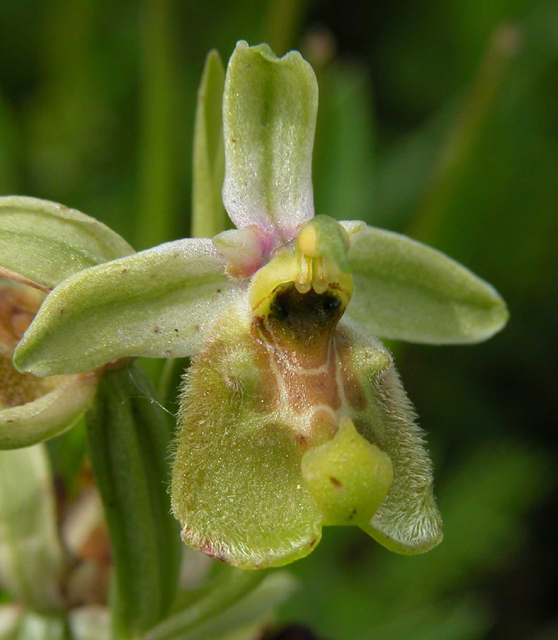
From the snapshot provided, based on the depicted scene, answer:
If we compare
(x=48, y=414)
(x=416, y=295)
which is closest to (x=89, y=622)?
(x=48, y=414)

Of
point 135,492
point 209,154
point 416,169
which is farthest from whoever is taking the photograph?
point 416,169

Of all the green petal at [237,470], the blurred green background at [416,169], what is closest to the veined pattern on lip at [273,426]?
the green petal at [237,470]

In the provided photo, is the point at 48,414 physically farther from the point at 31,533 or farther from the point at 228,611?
the point at 228,611

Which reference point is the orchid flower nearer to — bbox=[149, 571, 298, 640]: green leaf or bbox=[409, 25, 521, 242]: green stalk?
bbox=[149, 571, 298, 640]: green leaf

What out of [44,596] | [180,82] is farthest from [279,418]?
[180,82]

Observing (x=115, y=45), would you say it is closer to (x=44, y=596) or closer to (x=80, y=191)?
(x=80, y=191)

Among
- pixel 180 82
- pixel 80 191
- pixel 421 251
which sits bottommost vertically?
pixel 80 191
